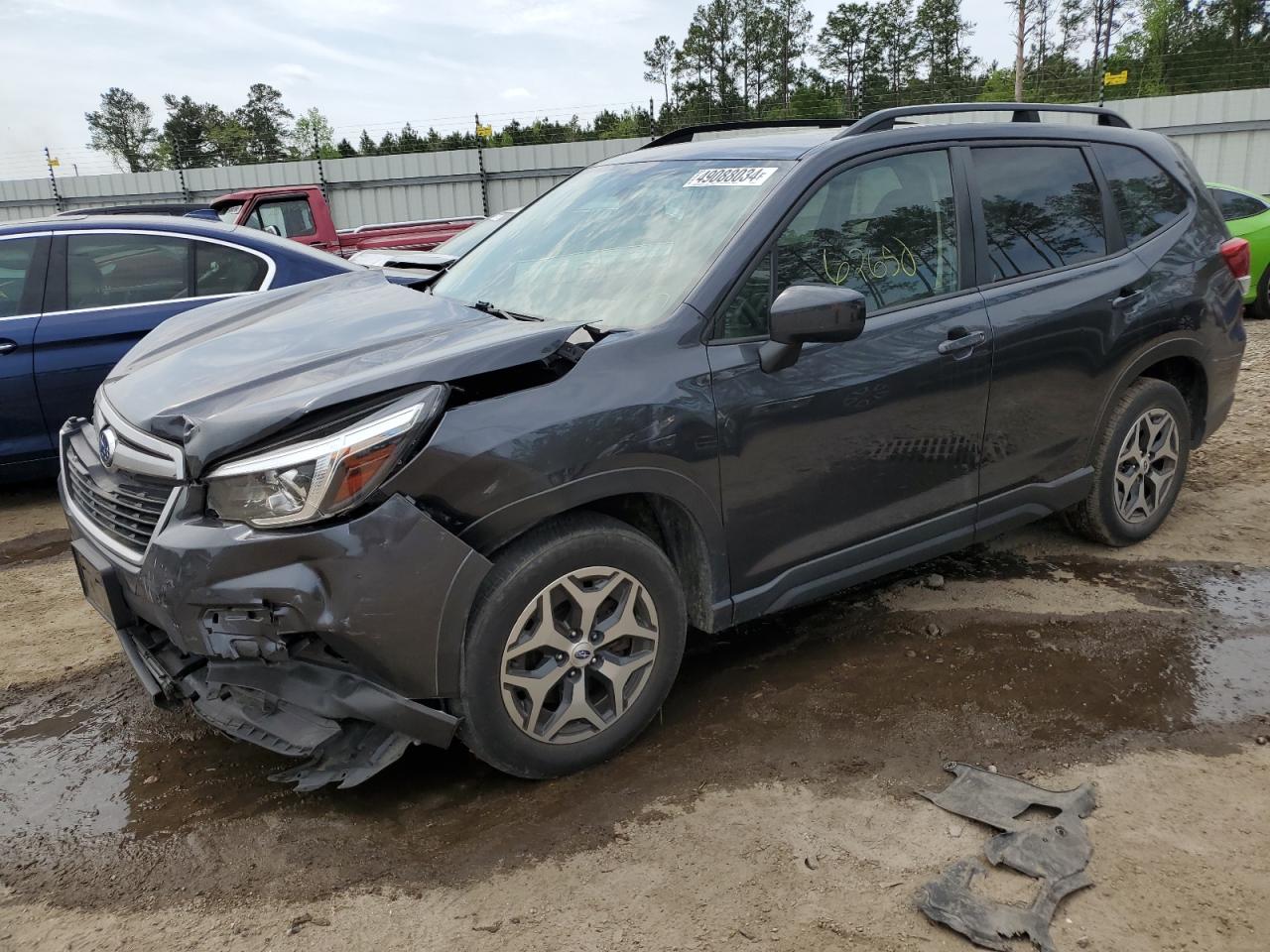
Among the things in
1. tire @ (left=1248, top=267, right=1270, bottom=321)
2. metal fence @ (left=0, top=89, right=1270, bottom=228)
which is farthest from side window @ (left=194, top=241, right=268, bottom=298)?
metal fence @ (left=0, top=89, right=1270, bottom=228)

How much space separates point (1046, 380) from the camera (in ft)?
12.4

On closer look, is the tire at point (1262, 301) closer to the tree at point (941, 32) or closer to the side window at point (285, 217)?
the side window at point (285, 217)

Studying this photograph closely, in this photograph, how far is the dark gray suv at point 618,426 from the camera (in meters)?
2.46

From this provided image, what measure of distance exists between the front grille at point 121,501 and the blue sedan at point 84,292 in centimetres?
270

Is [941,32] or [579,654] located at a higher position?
[941,32]

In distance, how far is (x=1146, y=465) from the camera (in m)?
4.40

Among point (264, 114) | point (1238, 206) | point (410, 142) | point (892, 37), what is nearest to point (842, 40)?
point (892, 37)

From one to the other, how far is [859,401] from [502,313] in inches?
49.3

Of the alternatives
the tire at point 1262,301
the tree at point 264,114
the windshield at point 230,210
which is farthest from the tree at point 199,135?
the tire at point 1262,301

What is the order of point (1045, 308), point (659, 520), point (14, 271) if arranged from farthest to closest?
point (14, 271), point (1045, 308), point (659, 520)

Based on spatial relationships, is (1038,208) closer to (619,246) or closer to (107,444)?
(619,246)

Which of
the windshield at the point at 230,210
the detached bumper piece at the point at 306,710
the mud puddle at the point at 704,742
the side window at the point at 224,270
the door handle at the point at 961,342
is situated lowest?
the mud puddle at the point at 704,742

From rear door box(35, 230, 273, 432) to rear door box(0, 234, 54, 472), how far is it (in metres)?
0.05

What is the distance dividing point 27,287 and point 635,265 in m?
4.22
